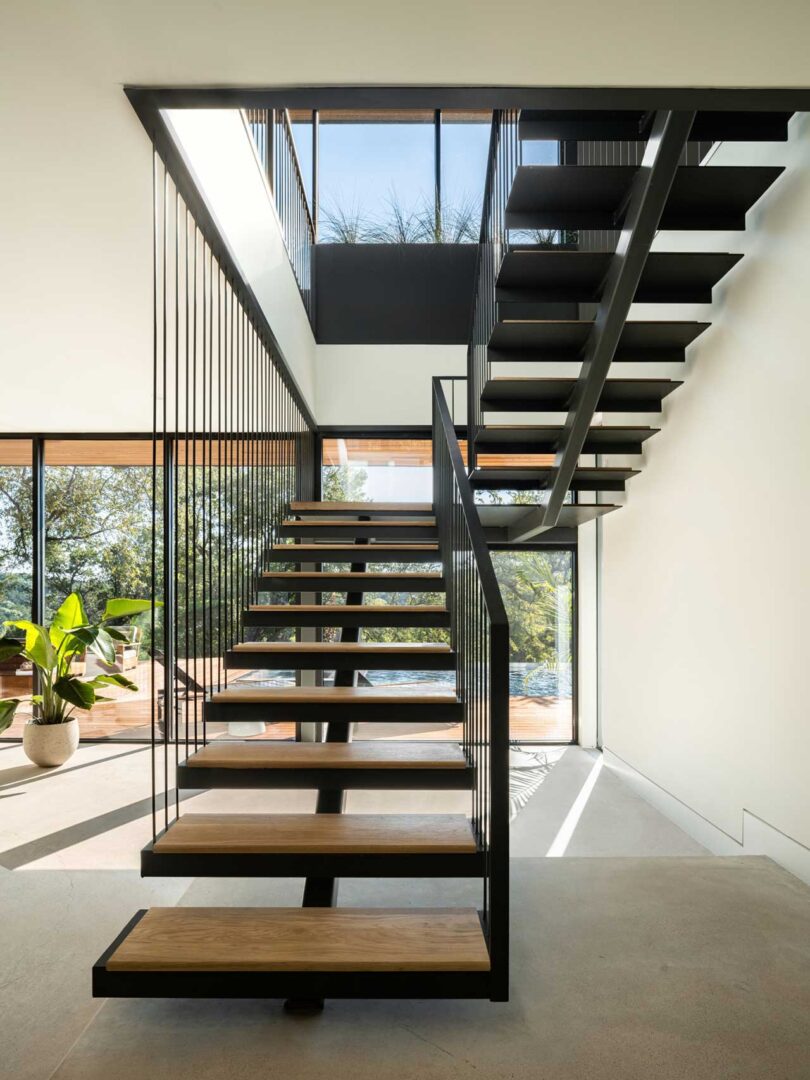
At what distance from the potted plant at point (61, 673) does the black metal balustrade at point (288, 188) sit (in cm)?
269

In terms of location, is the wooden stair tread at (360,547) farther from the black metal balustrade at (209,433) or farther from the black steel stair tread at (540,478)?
the black steel stair tread at (540,478)

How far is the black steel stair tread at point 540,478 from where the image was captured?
4.42 metres

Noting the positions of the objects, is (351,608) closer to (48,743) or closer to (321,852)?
(321,852)

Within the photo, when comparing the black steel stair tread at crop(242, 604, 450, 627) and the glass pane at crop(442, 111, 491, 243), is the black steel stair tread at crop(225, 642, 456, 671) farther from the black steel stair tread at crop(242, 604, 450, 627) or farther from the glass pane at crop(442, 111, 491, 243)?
the glass pane at crop(442, 111, 491, 243)

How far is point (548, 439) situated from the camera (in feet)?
14.0

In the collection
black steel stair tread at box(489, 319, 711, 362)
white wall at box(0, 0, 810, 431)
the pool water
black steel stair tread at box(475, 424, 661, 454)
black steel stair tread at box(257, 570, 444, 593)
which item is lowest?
the pool water

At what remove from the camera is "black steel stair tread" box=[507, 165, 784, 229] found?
283 cm

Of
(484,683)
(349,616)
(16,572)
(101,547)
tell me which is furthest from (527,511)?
(16,572)

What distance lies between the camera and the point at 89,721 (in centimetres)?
590

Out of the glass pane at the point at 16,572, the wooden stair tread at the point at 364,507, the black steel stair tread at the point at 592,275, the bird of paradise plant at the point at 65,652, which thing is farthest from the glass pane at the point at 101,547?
the black steel stair tread at the point at 592,275

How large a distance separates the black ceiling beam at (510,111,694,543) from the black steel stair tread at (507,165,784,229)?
0.42 feet

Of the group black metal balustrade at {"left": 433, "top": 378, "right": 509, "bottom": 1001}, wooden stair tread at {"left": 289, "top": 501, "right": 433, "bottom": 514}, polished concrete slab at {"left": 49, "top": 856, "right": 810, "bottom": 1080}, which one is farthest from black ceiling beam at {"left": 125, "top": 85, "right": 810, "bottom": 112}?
wooden stair tread at {"left": 289, "top": 501, "right": 433, "bottom": 514}

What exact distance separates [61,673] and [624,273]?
4.46 metres

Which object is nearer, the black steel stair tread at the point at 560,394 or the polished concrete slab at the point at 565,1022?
the polished concrete slab at the point at 565,1022
